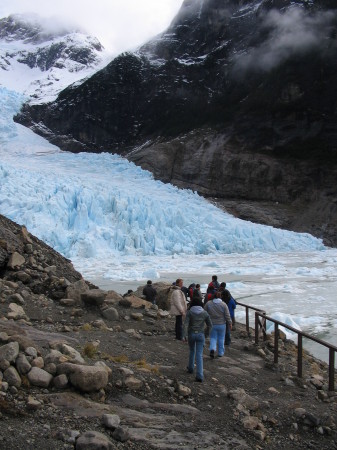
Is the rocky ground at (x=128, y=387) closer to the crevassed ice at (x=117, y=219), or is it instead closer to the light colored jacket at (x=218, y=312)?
the light colored jacket at (x=218, y=312)

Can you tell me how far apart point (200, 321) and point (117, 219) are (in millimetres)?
24009

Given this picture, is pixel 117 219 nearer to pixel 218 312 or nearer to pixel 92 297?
pixel 92 297

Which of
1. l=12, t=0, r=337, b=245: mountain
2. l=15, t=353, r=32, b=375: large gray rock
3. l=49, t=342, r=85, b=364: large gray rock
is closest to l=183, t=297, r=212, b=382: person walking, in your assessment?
l=49, t=342, r=85, b=364: large gray rock

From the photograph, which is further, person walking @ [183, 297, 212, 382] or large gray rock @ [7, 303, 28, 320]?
large gray rock @ [7, 303, 28, 320]

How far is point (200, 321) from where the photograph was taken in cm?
554

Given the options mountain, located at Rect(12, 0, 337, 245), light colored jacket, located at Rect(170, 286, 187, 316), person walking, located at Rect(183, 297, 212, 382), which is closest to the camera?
person walking, located at Rect(183, 297, 212, 382)

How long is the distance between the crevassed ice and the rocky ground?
57.7ft

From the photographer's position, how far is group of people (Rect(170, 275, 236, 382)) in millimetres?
5523

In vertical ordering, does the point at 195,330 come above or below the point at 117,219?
below

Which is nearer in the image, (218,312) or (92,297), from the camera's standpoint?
(218,312)

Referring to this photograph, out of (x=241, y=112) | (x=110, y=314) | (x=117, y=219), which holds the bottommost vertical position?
(x=110, y=314)

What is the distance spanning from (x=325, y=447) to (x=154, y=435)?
174cm

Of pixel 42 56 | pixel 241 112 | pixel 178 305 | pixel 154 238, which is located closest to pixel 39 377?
pixel 178 305

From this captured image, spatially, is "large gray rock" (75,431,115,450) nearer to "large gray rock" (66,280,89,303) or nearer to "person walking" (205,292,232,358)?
"person walking" (205,292,232,358)
